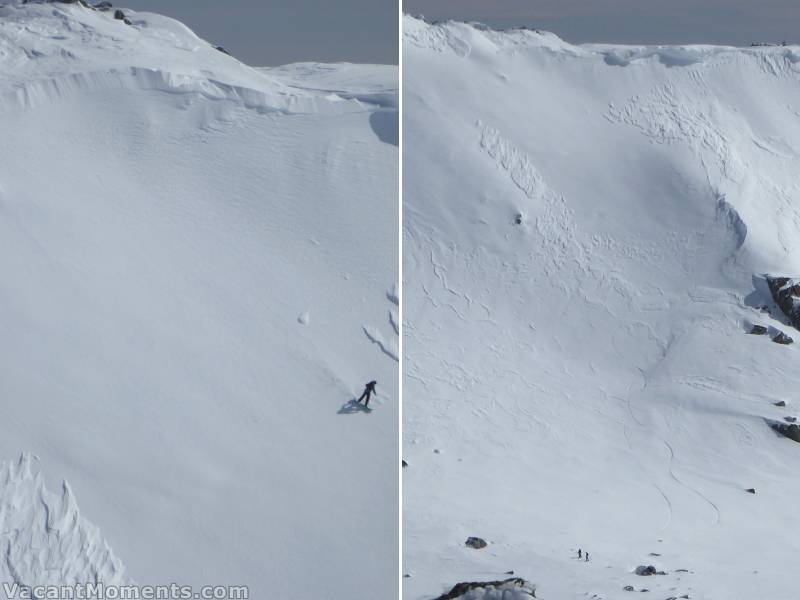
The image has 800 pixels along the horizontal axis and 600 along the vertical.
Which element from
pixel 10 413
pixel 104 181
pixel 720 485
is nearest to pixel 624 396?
pixel 720 485

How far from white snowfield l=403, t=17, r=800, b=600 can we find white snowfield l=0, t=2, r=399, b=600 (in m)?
5.43

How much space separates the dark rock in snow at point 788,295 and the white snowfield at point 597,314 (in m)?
0.37

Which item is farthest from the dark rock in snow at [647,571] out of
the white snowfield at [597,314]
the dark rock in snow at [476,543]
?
the dark rock in snow at [476,543]

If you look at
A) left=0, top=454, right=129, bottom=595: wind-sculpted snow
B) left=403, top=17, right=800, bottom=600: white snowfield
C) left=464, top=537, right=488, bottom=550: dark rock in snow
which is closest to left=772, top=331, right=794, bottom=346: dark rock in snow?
left=403, top=17, right=800, bottom=600: white snowfield

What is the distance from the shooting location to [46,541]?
978cm

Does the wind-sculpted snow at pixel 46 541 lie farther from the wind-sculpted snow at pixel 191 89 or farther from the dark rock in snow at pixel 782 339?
the dark rock in snow at pixel 782 339

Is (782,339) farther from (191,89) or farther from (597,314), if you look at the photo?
(191,89)

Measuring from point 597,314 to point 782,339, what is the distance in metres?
4.76

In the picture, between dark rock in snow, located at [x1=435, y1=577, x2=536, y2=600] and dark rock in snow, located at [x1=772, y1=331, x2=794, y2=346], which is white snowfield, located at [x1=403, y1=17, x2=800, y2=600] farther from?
dark rock in snow, located at [x1=435, y1=577, x2=536, y2=600]

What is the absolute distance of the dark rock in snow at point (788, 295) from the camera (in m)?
27.2

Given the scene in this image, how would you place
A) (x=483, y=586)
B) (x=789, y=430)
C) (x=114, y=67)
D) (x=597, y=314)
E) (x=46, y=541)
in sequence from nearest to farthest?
1. (x=46, y=541)
2. (x=483, y=586)
3. (x=114, y=67)
4. (x=789, y=430)
5. (x=597, y=314)

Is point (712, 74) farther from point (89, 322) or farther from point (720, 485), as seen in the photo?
point (89, 322)

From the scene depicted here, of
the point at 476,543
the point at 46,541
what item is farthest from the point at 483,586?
the point at 46,541

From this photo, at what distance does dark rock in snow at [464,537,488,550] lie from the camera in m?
17.4
